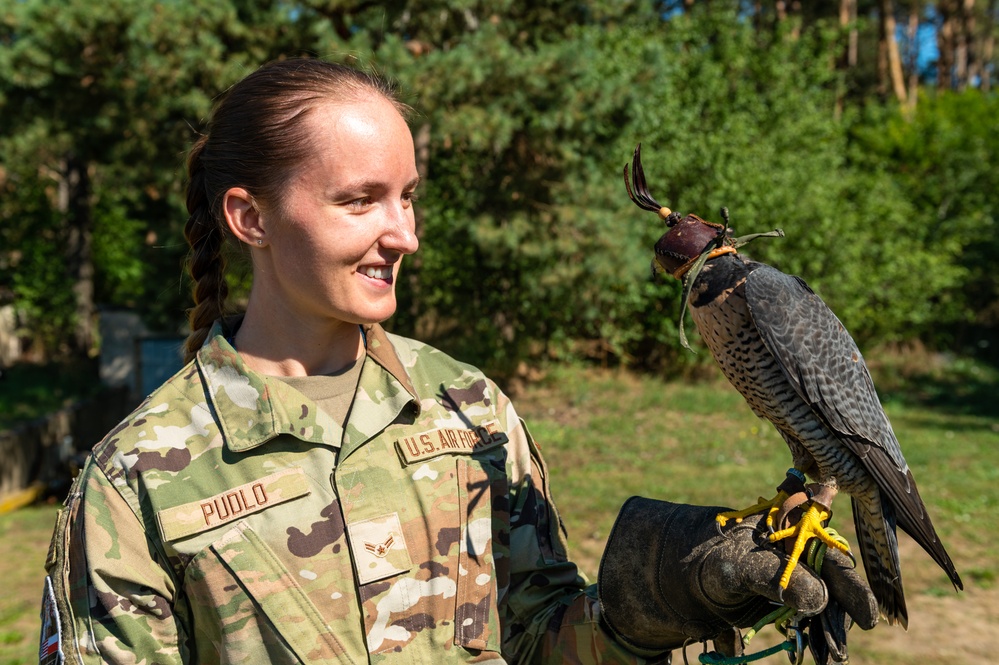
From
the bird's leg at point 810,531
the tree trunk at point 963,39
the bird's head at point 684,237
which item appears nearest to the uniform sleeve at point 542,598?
the bird's leg at point 810,531

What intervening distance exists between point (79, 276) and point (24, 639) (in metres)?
10.1

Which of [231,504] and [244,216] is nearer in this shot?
[231,504]

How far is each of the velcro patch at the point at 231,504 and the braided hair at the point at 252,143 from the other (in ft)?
1.32

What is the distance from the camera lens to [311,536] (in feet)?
4.47

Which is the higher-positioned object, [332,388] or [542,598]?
[332,388]

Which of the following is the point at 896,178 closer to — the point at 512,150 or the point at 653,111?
the point at 653,111

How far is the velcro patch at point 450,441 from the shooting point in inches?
58.6

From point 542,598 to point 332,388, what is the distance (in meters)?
0.58

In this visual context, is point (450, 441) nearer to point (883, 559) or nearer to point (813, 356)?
point (813, 356)

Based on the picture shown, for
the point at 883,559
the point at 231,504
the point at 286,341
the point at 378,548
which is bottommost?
the point at 883,559

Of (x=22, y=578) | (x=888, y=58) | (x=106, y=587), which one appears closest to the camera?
(x=106, y=587)

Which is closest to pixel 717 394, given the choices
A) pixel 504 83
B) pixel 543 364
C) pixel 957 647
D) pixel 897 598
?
pixel 543 364

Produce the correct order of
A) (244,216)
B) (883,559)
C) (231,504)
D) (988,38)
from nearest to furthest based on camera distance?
1. (231,504)
2. (244,216)
3. (883,559)
4. (988,38)

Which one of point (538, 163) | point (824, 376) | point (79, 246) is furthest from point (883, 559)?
point (79, 246)
